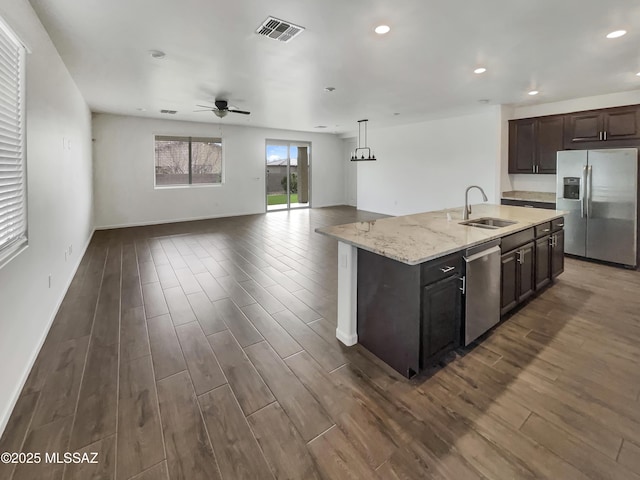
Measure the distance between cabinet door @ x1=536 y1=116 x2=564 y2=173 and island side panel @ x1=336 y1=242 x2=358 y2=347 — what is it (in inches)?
201

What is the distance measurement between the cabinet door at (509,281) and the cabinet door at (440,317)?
0.72 m

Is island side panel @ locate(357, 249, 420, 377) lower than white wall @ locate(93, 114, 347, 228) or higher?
lower

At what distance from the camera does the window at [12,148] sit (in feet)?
6.41

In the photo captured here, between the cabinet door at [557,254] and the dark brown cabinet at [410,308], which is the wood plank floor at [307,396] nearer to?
the dark brown cabinet at [410,308]

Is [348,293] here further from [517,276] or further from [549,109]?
[549,109]

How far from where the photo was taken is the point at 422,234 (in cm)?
255

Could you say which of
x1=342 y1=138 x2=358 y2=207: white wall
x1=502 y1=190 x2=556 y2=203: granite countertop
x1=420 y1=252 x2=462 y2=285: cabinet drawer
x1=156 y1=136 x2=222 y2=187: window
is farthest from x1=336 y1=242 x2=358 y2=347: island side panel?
x1=342 y1=138 x2=358 y2=207: white wall

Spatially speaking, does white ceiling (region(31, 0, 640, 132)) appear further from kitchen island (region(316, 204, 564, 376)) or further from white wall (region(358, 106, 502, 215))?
kitchen island (region(316, 204, 564, 376))

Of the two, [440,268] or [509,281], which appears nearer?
[440,268]

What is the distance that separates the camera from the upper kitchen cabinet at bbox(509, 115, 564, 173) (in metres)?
5.55

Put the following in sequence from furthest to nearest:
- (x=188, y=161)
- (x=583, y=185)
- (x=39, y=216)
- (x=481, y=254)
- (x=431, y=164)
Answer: (x=188, y=161) < (x=431, y=164) < (x=583, y=185) < (x=39, y=216) < (x=481, y=254)

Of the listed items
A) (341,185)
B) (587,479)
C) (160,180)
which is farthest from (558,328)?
(341,185)

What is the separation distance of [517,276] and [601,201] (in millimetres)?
2935

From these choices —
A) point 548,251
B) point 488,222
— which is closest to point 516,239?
point 488,222
